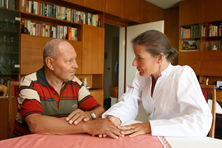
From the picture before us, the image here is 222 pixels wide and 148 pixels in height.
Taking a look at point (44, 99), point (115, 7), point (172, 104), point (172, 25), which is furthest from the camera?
point (172, 25)

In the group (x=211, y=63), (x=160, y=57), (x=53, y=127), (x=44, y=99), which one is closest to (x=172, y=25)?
(x=211, y=63)

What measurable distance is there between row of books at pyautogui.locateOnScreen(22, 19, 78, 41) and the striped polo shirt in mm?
1793

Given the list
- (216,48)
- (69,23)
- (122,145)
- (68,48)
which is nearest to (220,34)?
(216,48)

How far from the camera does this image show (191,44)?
15.8 ft

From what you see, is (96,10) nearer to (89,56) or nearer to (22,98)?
(89,56)

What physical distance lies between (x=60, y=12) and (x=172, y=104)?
2.72 metres

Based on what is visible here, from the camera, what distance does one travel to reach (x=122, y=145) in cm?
91

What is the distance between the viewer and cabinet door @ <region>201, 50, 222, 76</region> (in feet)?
13.9

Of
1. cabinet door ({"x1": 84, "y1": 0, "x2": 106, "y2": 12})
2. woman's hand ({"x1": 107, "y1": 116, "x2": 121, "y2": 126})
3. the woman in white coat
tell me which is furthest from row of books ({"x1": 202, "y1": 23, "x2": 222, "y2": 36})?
woman's hand ({"x1": 107, "y1": 116, "x2": 121, "y2": 126})

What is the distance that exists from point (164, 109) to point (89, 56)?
8.43 ft

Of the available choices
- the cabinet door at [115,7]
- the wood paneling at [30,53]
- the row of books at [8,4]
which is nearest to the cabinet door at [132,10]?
the cabinet door at [115,7]

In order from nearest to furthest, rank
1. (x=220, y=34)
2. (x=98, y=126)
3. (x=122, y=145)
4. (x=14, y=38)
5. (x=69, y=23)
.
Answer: (x=122, y=145), (x=98, y=126), (x=14, y=38), (x=69, y=23), (x=220, y=34)

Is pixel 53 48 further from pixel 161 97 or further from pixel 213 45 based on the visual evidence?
pixel 213 45

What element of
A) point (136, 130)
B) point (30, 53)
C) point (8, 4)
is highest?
point (8, 4)
